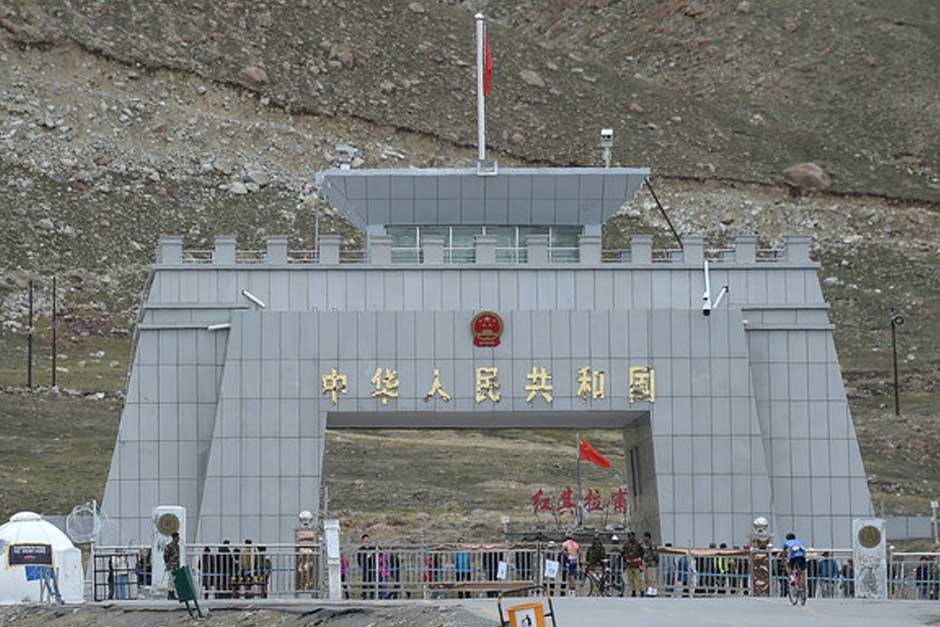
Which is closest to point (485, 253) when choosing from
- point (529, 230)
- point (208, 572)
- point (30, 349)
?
point (529, 230)

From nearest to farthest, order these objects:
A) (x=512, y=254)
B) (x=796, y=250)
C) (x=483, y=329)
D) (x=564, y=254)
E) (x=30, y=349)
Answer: (x=483, y=329)
(x=796, y=250)
(x=512, y=254)
(x=564, y=254)
(x=30, y=349)

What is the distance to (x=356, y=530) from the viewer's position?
240 ft

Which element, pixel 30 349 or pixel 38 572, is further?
pixel 30 349

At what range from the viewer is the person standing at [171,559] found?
153 ft

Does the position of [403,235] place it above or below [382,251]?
above

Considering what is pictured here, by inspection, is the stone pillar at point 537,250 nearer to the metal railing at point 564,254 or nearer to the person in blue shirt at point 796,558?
the metal railing at point 564,254

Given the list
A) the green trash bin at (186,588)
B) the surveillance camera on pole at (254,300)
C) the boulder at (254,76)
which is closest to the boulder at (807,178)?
the boulder at (254,76)

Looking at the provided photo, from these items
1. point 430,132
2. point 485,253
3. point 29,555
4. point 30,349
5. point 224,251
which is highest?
point 430,132

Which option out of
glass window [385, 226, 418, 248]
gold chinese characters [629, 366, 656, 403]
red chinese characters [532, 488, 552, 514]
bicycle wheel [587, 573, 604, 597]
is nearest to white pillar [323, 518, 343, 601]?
bicycle wheel [587, 573, 604, 597]

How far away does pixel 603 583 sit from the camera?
48281 millimetres

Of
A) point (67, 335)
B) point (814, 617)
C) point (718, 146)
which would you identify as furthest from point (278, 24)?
point (814, 617)

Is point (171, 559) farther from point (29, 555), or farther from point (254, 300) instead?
point (254, 300)

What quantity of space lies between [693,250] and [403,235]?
5.99m

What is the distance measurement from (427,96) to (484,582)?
92.3 metres
